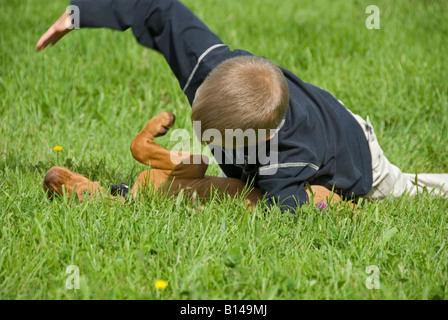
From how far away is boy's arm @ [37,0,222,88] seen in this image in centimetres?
282

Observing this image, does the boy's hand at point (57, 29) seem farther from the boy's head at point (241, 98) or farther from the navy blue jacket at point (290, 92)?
the boy's head at point (241, 98)

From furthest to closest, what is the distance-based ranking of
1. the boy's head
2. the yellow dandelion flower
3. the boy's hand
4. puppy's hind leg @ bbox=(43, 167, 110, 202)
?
the boy's hand, puppy's hind leg @ bbox=(43, 167, 110, 202), the boy's head, the yellow dandelion flower

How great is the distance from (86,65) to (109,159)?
1.20 m

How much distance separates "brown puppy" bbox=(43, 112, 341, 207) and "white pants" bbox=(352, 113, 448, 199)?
0.39 metres

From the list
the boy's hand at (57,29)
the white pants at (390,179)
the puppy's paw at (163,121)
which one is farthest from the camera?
the white pants at (390,179)

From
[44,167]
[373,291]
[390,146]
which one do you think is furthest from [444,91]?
[44,167]

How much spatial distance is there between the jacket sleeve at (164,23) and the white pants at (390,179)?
0.98m

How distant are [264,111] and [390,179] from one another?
1.12 m

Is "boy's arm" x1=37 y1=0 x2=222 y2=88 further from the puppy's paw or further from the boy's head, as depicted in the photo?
the boy's head

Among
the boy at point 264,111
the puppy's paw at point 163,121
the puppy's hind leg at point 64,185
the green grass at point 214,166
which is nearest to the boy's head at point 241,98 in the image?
the boy at point 264,111

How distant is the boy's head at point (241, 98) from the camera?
2334mm

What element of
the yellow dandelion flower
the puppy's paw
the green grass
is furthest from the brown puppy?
the yellow dandelion flower

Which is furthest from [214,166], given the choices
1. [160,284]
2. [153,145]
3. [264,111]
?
[160,284]

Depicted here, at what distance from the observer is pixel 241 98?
92.0 inches
